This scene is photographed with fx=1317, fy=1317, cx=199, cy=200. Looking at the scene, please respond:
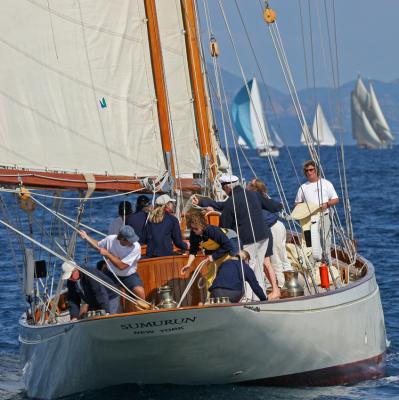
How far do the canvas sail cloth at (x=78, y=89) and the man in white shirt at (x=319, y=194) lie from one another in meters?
2.09

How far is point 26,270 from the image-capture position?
631 inches

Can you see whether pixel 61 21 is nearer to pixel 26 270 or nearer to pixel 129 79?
pixel 129 79

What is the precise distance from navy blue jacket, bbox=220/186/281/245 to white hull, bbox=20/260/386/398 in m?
1.17

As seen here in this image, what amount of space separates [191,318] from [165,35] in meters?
7.30

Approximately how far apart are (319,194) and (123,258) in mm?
4110

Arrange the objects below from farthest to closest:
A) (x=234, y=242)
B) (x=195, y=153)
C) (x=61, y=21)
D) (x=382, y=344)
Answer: (x=195, y=153), (x=382, y=344), (x=61, y=21), (x=234, y=242)

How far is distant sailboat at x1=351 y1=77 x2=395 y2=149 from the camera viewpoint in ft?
555

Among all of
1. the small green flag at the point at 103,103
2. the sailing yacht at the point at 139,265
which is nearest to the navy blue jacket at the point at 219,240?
the sailing yacht at the point at 139,265

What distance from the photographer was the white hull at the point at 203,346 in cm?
1423

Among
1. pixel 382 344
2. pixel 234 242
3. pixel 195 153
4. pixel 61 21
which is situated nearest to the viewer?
pixel 234 242

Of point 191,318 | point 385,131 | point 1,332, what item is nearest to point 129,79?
point 191,318

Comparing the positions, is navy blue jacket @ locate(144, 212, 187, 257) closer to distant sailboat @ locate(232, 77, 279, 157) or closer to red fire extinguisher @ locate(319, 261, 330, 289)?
red fire extinguisher @ locate(319, 261, 330, 289)

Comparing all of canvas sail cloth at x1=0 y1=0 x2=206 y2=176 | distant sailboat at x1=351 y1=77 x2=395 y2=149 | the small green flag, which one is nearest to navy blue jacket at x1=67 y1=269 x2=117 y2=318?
canvas sail cloth at x1=0 y1=0 x2=206 y2=176

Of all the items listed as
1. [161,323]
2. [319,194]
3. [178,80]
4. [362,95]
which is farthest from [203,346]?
[362,95]
